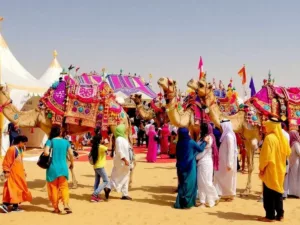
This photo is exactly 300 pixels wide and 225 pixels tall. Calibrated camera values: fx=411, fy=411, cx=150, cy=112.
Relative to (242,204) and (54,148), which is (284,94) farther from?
(54,148)

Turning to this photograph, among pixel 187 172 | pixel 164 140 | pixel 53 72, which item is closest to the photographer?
pixel 187 172

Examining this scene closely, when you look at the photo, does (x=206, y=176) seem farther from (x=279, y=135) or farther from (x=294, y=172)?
(x=294, y=172)

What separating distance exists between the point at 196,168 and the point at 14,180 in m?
3.10

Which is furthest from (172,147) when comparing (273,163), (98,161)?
(273,163)

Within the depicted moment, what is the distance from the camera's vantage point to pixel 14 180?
669 centimetres

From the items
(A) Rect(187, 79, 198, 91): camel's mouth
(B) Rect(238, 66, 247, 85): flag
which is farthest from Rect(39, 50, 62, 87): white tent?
(A) Rect(187, 79, 198, 91): camel's mouth

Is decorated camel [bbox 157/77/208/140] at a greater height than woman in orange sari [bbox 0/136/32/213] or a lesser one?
greater

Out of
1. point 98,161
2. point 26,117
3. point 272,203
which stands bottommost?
point 272,203

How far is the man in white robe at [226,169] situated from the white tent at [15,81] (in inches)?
395

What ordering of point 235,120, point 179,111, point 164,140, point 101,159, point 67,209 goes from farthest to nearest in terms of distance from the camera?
point 164,140 → point 235,120 → point 179,111 → point 101,159 → point 67,209

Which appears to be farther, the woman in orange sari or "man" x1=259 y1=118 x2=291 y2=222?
the woman in orange sari

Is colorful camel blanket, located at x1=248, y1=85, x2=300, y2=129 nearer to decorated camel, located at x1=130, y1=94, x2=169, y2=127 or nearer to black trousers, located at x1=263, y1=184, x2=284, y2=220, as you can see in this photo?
black trousers, located at x1=263, y1=184, x2=284, y2=220

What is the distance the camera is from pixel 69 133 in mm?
9578

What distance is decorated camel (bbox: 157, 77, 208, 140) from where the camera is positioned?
24.3 ft
